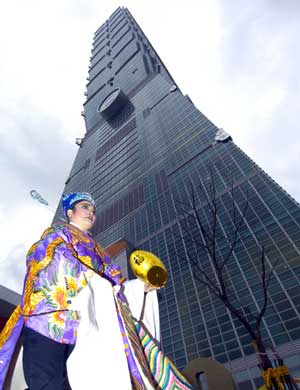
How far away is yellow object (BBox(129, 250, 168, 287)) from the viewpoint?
2.14m

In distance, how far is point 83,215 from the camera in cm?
267

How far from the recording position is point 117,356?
4.54 feet

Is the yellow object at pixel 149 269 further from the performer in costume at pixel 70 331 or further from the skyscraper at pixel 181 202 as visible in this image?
the skyscraper at pixel 181 202

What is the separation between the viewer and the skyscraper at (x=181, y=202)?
920 centimetres

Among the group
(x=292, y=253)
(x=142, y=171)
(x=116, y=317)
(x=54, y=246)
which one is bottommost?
(x=116, y=317)

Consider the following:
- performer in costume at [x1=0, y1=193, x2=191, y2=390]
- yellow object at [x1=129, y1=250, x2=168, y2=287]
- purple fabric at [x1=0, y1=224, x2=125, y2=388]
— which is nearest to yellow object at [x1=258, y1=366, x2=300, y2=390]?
performer in costume at [x1=0, y1=193, x2=191, y2=390]

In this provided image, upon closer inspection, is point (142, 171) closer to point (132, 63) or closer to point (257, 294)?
point (257, 294)

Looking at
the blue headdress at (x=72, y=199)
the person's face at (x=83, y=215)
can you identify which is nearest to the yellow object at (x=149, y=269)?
the person's face at (x=83, y=215)

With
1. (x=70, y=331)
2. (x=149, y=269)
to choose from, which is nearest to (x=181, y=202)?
(x=149, y=269)

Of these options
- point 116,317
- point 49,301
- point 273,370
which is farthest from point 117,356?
point 273,370

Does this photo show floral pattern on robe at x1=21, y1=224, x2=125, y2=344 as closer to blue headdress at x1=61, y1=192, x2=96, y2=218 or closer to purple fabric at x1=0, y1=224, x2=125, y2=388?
purple fabric at x1=0, y1=224, x2=125, y2=388

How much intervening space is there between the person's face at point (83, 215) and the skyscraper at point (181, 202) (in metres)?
7.65

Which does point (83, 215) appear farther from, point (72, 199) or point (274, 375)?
point (274, 375)

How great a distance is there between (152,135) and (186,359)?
21135mm
